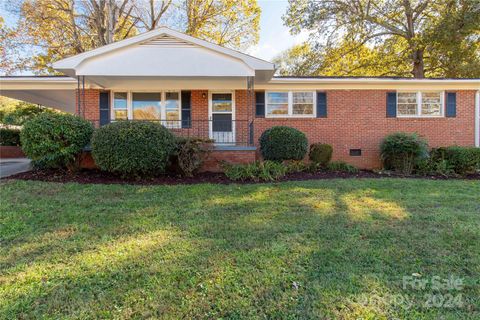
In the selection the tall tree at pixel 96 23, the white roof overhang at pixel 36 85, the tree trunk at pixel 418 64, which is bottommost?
the white roof overhang at pixel 36 85

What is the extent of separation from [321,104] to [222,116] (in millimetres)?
3910

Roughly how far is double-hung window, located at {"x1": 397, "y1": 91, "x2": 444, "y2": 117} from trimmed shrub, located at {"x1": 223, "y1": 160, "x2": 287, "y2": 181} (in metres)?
6.17

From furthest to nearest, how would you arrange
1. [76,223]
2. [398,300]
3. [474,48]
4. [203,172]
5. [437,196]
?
[474,48] < [203,172] < [437,196] < [76,223] < [398,300]

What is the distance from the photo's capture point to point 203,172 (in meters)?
8.69

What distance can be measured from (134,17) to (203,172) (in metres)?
16.6

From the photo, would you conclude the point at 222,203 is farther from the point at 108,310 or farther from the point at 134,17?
the point at 134,17

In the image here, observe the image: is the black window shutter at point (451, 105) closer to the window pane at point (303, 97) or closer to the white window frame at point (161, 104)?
the window pane at point (303, 97)

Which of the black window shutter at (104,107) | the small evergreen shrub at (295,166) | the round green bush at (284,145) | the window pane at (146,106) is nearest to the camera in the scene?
the round green bush at (284,145)

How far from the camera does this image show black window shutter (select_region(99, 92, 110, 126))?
1069 centimetres

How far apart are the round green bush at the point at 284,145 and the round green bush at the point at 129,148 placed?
3.28 metres

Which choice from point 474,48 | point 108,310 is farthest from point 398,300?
point 474,48

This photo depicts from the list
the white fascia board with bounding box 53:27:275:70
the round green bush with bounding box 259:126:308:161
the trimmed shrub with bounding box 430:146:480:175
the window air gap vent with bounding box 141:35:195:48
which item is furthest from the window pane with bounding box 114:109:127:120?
the trimmed shrub with bounding box 430:146:480:175

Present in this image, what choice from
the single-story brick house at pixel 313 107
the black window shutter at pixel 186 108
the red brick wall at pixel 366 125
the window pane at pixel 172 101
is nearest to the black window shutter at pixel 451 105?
the single-story brick house at pixel 313 107

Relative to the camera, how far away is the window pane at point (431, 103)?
426 inches
